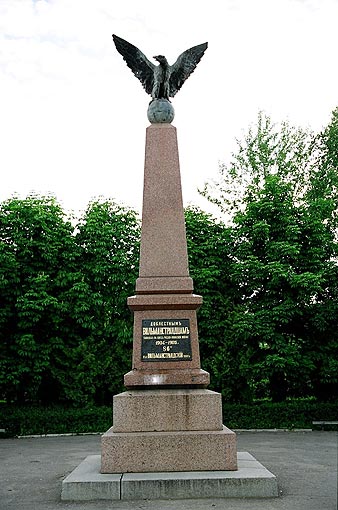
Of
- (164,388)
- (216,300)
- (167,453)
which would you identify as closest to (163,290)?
(164,388)

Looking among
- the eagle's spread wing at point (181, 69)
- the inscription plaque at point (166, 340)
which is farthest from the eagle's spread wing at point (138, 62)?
the inscription plaque at point (166, 340)

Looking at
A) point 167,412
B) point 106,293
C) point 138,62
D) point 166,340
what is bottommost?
point 167,412

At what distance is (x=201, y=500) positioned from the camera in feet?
20.6

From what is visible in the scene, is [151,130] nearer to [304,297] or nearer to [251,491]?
[251,491]

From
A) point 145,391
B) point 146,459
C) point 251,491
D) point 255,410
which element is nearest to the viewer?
point 251,491

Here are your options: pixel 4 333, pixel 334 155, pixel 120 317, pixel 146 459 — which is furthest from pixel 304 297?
pixel 334 155

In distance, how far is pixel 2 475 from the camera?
8.36m

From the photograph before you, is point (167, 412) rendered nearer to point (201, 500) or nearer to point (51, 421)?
point (201, 500)

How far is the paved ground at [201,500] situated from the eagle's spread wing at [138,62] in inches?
239

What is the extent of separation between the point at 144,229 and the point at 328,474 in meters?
4.13

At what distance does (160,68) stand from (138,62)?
578 millimetres

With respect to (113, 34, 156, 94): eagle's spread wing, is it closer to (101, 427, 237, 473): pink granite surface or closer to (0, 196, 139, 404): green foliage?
(101, 427, 237, 473): pink granite surface

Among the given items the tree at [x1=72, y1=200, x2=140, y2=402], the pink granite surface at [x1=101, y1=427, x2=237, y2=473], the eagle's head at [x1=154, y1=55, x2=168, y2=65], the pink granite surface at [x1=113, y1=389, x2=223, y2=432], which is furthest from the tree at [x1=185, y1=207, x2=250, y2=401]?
the pink granite surface at [x1=101, y1=427, x2=237, y2=473]

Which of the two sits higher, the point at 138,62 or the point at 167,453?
the point at 138,62
